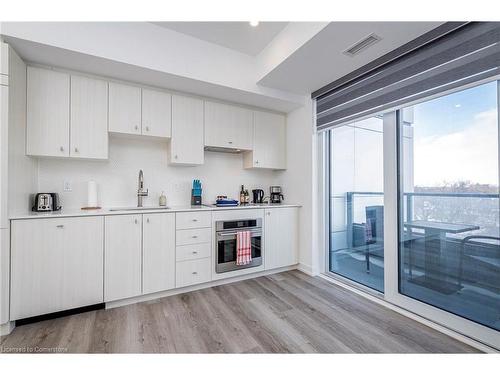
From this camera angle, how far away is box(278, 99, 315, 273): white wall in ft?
10.2

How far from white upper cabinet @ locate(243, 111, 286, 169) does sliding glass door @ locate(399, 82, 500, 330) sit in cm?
168

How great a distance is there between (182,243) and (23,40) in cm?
222

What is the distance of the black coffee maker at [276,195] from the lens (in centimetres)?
356

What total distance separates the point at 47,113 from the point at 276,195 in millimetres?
2871

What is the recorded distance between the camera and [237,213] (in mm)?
2861

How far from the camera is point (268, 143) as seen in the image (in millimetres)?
3428

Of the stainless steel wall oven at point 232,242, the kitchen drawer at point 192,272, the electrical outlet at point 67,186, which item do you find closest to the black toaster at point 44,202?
the electrical outlet at point 67,186

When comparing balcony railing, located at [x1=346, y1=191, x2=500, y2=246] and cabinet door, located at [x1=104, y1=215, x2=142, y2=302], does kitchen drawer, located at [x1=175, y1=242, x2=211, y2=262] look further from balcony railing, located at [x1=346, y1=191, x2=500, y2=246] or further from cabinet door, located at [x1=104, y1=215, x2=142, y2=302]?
balcony railing, located at [x1=346, y1=191, x2=500, y2=246]

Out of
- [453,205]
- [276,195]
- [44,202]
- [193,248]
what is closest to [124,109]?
[44,202]

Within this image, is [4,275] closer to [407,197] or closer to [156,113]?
[156,113]

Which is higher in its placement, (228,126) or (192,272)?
(228,126)

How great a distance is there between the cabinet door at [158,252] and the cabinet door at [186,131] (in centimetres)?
77

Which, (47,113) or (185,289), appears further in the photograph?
(185,289)

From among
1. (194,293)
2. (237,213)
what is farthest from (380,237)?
(194,293)
